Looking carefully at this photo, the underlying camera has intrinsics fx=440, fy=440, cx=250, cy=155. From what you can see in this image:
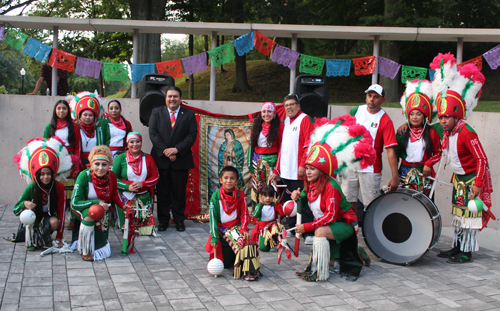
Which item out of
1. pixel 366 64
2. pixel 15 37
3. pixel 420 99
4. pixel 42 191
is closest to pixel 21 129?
pixel 15 37

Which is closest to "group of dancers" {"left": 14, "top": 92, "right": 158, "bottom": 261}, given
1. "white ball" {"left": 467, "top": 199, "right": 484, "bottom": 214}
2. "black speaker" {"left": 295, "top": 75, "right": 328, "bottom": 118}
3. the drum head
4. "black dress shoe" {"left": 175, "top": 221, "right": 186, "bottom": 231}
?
"black dress shoe" {"left": 175, "top": 221, "right": 186, "bottom": 231}

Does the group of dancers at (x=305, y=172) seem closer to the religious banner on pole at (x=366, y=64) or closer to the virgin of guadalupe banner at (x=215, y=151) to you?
the virgin of guadalupe banner at (x=215, y=151)

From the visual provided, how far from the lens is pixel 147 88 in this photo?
6.58 metres

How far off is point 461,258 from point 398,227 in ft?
2.96

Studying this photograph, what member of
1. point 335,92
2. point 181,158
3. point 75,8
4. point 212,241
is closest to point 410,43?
point 335,92

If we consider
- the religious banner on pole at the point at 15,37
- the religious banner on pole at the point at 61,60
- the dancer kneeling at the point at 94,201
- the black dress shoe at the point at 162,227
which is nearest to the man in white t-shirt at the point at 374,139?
the black dress shoe at the point at 162,227

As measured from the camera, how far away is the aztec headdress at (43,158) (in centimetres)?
481

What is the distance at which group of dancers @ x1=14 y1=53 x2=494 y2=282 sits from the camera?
14.1 ft

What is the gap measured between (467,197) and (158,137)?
3938mm

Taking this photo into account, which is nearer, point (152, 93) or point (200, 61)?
point (152, 93)

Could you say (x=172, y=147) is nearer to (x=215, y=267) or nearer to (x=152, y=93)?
(x=152, y=93)

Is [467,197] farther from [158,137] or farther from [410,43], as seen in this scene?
[410,43]

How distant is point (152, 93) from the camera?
6.47 meters

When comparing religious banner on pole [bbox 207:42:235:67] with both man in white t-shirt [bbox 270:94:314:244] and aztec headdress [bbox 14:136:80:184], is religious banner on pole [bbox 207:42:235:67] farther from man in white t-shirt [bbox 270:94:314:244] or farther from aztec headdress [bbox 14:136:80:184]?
aztec headdress [bbox 14:136:80:184]
